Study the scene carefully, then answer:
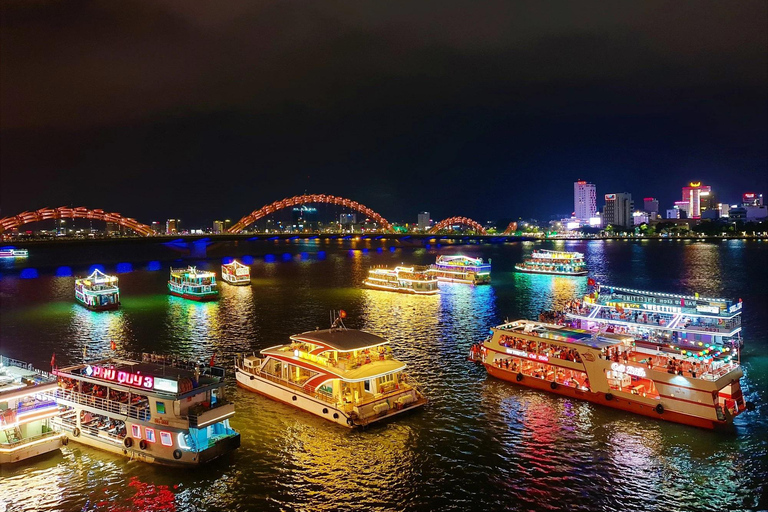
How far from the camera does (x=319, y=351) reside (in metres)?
25.1

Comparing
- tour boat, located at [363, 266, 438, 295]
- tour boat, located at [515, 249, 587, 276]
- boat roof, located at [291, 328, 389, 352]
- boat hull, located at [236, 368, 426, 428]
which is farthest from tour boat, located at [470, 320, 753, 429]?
tour boat, located at [515, 249, 587, 276]

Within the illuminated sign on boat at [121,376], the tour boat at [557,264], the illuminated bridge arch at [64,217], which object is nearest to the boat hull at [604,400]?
the illuminated sign on boat at [121,376]

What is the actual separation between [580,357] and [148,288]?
64017mm

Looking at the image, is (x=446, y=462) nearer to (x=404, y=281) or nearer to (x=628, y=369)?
(x=628, y=369)

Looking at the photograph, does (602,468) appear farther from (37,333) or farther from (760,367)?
(37,333)

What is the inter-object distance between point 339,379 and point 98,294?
136 ft

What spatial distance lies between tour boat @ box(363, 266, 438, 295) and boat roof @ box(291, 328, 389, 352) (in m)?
39.1

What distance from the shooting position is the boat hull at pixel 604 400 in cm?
2267

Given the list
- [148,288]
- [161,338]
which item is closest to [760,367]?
[161,338]

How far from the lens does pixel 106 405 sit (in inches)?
819

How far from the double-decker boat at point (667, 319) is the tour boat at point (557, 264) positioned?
1865 inches

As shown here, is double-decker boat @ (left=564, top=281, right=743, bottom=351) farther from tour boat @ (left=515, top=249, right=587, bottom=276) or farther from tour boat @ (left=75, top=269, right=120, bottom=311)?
tour boat @ (left=515, top=249, right=587, bottom=276)

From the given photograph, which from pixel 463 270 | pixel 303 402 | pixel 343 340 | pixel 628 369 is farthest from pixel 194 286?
pixel 628 369

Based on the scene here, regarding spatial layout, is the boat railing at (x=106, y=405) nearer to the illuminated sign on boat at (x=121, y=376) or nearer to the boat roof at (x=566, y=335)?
the illuminated sign on boat at (x=121, y=376)
